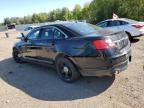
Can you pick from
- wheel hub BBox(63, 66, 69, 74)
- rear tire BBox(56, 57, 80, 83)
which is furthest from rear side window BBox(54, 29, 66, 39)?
wheel hub BBox(63, 66, 69, 74)

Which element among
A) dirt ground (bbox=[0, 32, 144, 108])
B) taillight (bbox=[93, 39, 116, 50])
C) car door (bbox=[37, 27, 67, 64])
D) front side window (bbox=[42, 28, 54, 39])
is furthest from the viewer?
front side window (bbox=[42, 28, 54, 39])

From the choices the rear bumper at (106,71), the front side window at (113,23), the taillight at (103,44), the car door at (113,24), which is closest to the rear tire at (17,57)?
the rear bumper at (106,71)

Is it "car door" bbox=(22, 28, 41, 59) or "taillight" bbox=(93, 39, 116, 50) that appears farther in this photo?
"car door" bbox=(22, 28, 41, 59)

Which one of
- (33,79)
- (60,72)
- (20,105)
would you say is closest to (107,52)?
(60,72)

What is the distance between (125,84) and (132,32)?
6.78 metres

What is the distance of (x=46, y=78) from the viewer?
22.8 ft

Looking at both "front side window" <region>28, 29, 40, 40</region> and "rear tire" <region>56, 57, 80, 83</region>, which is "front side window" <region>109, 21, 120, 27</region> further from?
"rear tire" <region>56, 57, 80, 83</region>

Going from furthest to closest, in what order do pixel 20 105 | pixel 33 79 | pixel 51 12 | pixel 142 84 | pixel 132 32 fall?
pixel 51 12 < pixel 132 32 < pixel 33 79 < pixel 142 84 < pixel 20 105

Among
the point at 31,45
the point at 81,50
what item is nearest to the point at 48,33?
the point at 31,45

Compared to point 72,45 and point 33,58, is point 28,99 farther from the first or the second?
point 33,58

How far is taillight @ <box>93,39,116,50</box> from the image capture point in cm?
534

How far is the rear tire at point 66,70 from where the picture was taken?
237 inches

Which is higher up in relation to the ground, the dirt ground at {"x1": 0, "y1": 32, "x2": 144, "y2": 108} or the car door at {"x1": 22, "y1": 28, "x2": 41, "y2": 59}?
the car door at {"x1": 22, "y1": 28, "x2": 41, "y2": 59}

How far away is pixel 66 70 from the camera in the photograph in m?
6.27
